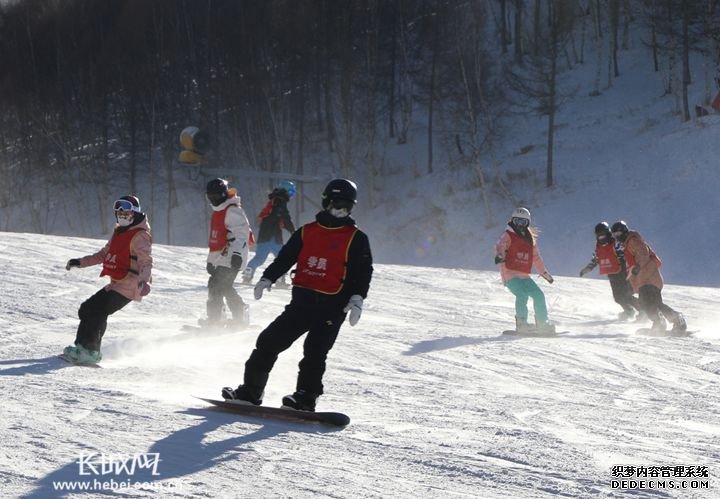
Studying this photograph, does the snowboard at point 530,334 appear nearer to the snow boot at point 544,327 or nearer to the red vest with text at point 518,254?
the snow boot at point 544,327

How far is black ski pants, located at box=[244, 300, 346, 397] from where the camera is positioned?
663cm

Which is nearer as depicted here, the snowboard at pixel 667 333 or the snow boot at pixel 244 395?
the snow boot at pixel 244 395

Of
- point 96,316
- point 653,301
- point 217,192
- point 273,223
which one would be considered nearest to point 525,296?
point 653,301

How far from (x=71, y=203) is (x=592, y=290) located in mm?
36226

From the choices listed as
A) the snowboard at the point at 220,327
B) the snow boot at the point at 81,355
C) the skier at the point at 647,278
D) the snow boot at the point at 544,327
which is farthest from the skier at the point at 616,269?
the snow boot at the point at 81,355

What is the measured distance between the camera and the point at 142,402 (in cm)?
681

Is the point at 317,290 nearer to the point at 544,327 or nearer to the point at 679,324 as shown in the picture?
the point at 544,327

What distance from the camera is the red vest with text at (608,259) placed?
1515 cm

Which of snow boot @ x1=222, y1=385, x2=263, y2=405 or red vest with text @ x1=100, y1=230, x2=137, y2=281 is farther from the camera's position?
red vest with text @ x1=100, y1=230, x2=137, y2=281

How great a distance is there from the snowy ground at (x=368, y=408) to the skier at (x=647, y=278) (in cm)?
43

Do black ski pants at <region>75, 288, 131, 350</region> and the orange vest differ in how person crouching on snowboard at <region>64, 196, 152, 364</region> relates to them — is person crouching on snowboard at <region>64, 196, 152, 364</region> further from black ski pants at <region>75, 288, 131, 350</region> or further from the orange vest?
the orange vest

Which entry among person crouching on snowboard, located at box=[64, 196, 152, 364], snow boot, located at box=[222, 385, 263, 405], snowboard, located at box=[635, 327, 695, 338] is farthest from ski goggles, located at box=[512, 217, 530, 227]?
snow boot, located at box=[222, 385, 263, 405]

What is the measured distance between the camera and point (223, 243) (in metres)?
10.7

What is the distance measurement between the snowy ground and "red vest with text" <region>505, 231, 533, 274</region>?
918 millimetres
